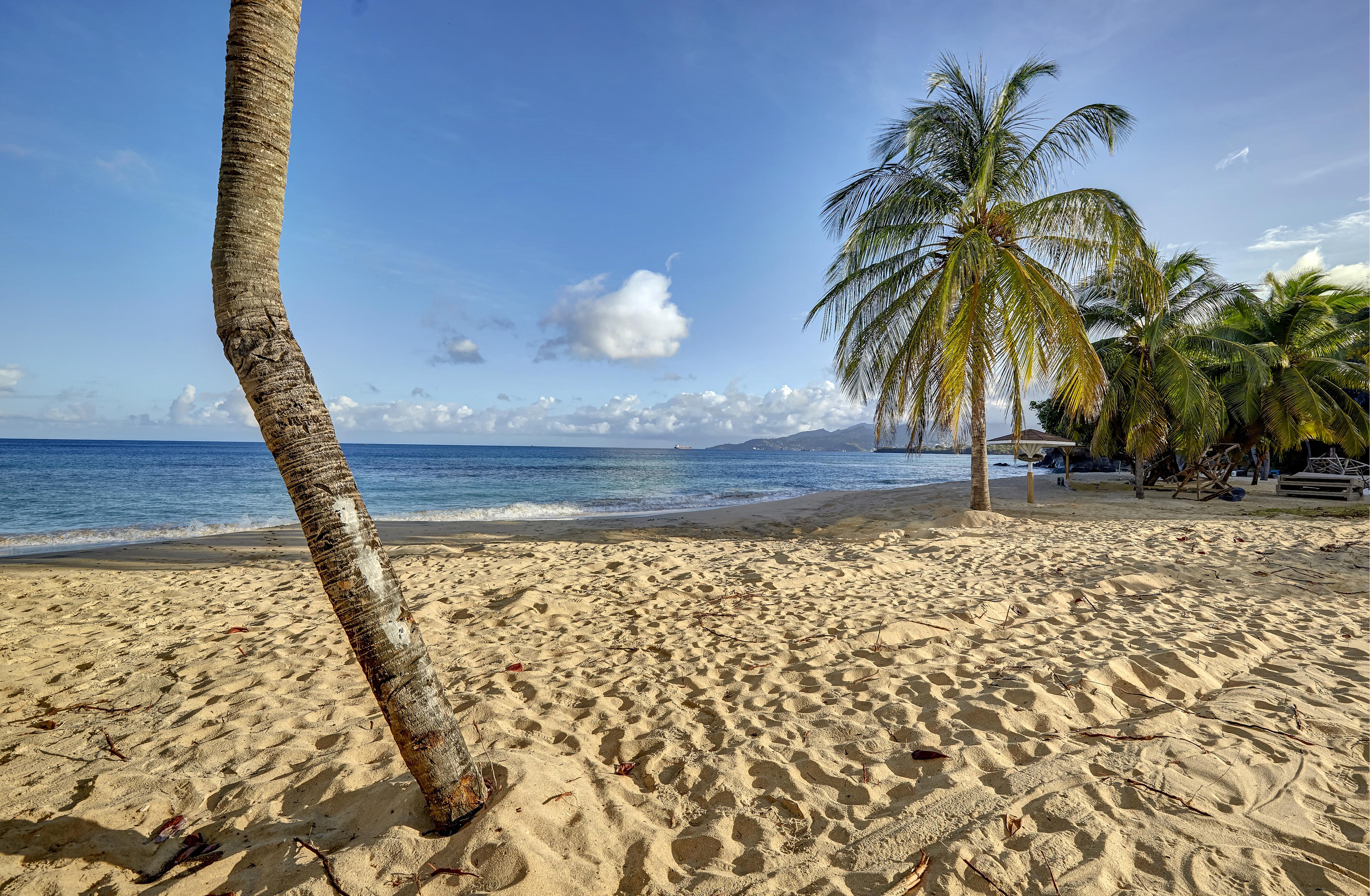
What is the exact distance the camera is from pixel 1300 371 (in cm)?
1557

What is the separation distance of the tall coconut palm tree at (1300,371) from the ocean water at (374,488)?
1342 centimetres

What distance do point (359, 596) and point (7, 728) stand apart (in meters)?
3.00

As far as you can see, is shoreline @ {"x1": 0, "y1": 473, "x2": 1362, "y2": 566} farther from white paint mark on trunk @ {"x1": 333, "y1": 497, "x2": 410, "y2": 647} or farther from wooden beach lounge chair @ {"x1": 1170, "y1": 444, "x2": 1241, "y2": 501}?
white paint mark on trunk @ {"x1": 333, "y1": 497, "x2": 410, "y2": 647}

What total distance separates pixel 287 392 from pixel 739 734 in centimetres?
250

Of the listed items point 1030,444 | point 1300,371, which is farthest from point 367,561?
point 1300,371

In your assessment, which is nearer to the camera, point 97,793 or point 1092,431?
point 97,793

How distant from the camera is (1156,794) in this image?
84.9 inches

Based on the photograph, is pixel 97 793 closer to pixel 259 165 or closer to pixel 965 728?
pixel 259 165

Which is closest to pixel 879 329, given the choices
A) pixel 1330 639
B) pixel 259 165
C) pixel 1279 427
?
pixel 1330 639

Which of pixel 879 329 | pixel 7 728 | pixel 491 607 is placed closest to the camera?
pixel 7 728

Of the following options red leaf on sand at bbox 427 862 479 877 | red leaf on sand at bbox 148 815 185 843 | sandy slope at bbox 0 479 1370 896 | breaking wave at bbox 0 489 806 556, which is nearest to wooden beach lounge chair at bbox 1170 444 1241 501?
sandy slope at bbox 0 479 1370 896

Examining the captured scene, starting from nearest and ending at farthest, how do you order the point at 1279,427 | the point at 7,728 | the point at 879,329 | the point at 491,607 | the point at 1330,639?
the point at 7,728 → the point at 1330,639 → the point at 491,607 → the point at 879,329 → the point at 1279,427

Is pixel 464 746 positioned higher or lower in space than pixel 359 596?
lower

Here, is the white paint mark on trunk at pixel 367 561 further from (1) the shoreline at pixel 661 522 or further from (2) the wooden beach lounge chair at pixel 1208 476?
(2) the wooden beach lounge chair at pixel 1208 476
